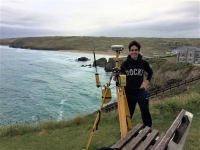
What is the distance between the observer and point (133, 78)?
15.9 feet

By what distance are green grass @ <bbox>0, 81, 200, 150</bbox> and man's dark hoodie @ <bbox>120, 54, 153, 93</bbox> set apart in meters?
1.59

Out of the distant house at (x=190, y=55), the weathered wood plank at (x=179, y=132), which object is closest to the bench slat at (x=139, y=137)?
the weathered wood plank at (x=179, y=132)

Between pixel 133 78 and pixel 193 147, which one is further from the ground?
pixel 133 78

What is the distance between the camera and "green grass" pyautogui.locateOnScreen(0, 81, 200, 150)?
217 inches

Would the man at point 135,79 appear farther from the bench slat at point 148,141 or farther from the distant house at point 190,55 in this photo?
the distant house at point 190,55

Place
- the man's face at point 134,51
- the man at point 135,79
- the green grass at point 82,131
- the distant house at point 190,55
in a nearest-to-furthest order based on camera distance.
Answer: the man's face at point 134,51 < the man at point 135,79 < the green grass at point 82,131 < the distant house at point 190,55

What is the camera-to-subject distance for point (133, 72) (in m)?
4.78

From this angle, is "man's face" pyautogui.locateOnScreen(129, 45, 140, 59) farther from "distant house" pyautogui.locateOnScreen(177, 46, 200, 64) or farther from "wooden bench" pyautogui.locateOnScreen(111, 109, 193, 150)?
"distant house" pyautogui.locateOnScreen(177, 46, 200, 64)

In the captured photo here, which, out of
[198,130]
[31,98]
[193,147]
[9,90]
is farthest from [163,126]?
[9,90]

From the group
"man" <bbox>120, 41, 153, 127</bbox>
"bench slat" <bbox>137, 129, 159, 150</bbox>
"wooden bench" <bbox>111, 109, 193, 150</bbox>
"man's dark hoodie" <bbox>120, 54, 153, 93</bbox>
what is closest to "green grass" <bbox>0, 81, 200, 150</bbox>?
"man" <bbox>120, 41, 153, 127</bbox>

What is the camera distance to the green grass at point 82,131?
5.51 meters

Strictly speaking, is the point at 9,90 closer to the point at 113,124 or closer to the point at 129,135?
the point at 113,124

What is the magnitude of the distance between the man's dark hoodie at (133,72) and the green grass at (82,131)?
5.23ft

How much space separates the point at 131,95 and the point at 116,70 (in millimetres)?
1045
